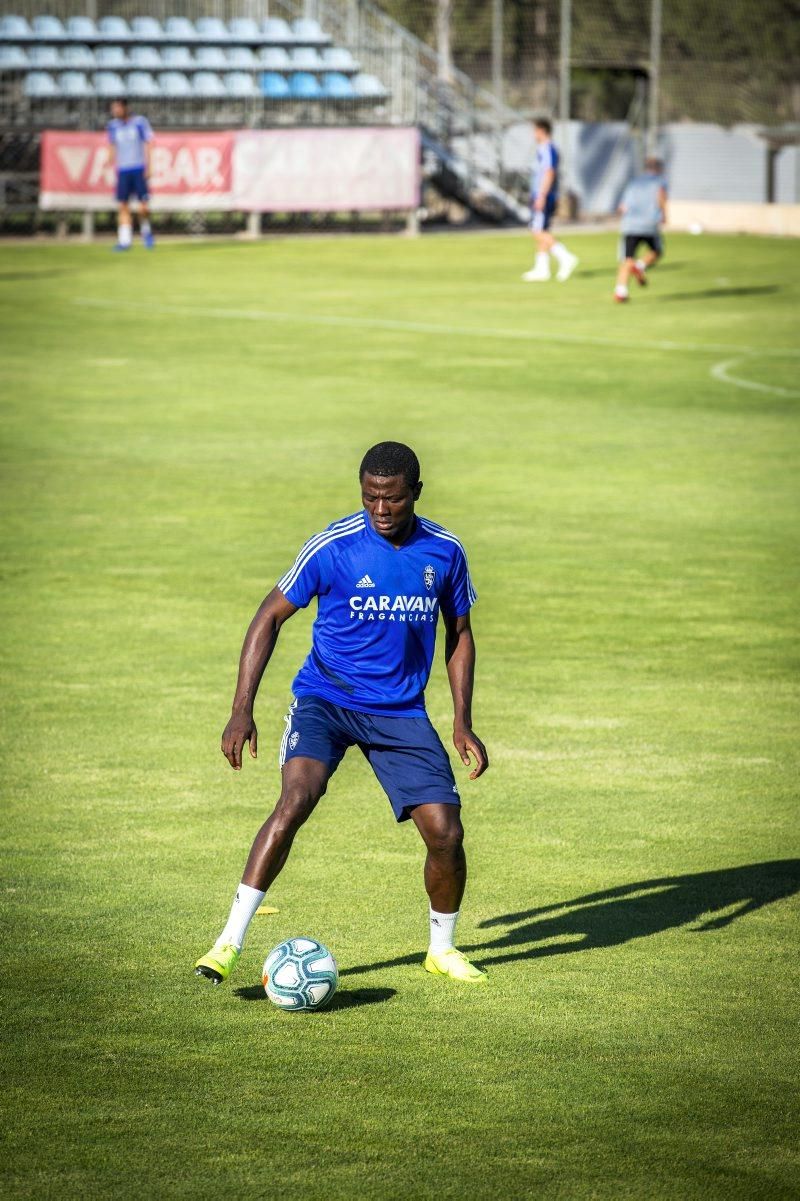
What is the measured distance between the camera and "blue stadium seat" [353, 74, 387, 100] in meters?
44.5

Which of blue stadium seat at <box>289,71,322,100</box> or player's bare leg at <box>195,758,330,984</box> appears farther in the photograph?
blue stadium seat at <box>289,71,322,100</box>

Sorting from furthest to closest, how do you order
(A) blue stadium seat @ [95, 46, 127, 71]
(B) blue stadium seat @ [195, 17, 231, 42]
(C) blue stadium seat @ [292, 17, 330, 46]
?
1. (C) blue stadium seat @ [292, 17, 330, 46]
2. (B) blue stadium seat @ [195, 17, 231, 42]
3. (A) blue stadium seat @ [95, 46, 127, 71]

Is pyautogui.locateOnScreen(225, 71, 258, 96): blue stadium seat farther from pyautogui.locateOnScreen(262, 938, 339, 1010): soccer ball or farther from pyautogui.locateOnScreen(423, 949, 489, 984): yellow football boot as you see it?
pyautogui.locateOnScreen(262, 938, 339, 1010): soccer ball

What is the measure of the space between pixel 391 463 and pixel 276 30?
138 ft

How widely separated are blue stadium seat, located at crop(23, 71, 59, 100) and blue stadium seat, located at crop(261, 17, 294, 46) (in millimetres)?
5882

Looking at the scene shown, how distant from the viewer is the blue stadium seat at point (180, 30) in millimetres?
43722

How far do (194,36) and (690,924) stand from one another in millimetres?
40378

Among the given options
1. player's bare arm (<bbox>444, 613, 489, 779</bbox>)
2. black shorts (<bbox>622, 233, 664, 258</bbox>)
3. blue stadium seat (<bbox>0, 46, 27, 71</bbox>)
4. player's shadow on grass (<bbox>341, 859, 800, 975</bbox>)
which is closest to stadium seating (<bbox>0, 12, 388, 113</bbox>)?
blue stadium seat (<bbox>0, 46, 27, 71</bbox>)

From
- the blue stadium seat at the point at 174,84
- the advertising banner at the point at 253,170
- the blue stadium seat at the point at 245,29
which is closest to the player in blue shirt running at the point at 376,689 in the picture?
the advertising banner at the point at 253,170

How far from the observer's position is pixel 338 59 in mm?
45344

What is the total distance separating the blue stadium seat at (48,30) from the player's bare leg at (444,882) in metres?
39.4

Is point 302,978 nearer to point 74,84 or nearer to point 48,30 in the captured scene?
point 74,84

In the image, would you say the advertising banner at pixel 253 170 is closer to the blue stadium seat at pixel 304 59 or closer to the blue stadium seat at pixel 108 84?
the blue stadium seat at pixel 108 84

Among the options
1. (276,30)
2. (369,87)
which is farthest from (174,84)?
(369,87)
